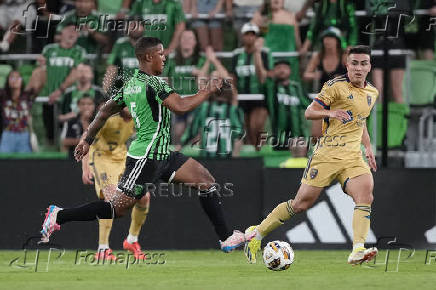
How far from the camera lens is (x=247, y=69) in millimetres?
14141

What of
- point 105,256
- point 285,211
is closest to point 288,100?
point 105,256

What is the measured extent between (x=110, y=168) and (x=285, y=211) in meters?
2.95

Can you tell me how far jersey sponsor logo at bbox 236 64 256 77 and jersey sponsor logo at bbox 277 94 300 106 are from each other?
0.55 m

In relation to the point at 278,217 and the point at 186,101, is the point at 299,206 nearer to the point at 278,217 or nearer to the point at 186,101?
the point at 278,217

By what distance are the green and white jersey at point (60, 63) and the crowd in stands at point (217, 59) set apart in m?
0.01

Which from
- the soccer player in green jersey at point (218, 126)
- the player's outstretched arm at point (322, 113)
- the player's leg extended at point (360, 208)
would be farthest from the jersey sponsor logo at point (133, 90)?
the soccer player in green jersey at point (218, 126)

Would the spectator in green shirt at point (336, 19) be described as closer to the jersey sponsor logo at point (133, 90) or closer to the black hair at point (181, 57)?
the black hair at point (181, 57)

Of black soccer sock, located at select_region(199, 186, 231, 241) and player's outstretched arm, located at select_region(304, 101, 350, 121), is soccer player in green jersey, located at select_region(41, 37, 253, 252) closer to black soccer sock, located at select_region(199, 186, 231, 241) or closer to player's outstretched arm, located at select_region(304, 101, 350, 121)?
black soccer sock, located at select_region(199, 186, 231, 241)

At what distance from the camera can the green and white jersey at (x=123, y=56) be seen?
47.0 ft

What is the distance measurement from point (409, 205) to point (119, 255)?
384 centimetres

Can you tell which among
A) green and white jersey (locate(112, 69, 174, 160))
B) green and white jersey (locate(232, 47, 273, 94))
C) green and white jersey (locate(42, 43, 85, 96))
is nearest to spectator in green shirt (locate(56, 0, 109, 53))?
green and white jersey (locate(42, 43, 85, 96))

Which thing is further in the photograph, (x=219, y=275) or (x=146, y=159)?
(x=146, y=159)

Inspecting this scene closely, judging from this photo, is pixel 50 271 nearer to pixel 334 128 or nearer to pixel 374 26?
pixel 334 128

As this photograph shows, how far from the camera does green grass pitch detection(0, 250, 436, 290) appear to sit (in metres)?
8.43
